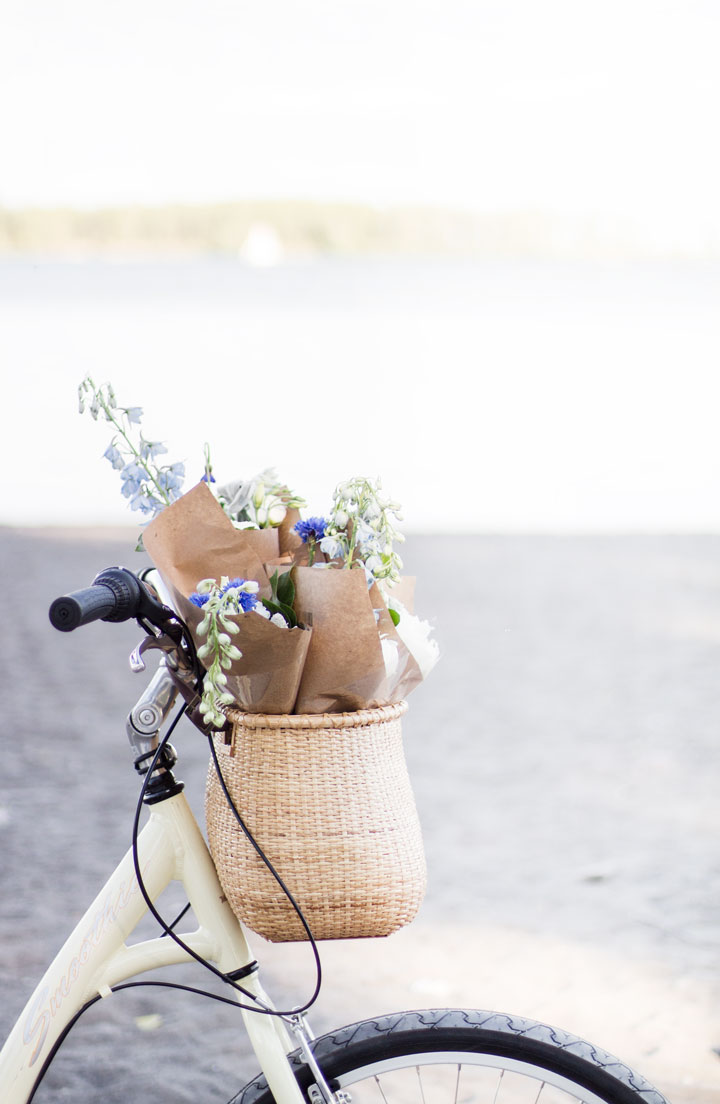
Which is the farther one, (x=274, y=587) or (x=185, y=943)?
(x=185, y=943)

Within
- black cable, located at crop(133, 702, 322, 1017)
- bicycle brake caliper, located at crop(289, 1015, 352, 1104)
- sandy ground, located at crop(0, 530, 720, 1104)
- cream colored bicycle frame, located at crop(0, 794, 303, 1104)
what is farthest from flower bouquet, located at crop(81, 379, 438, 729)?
sandy ground, located at crop(0, 530, 720, 1104)

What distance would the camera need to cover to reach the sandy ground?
288cm

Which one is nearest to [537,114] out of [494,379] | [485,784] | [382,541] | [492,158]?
[492,158]

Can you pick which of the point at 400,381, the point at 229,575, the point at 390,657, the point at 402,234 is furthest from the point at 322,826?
the point at 402,234

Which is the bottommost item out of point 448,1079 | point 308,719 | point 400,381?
point 448,1079

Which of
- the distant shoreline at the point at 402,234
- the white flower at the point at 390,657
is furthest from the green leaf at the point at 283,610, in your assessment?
the distant shoreline at the point at 402,234

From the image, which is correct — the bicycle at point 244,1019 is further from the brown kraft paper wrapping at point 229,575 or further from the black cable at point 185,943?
the brown kraft paper wrapping at point 229,575

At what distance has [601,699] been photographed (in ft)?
19.3

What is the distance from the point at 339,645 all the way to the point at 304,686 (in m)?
0.08

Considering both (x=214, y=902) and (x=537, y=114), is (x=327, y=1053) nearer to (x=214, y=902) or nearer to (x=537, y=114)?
(x=214, y=902)

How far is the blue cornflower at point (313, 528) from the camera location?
1.38 metres

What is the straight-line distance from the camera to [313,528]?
138 centimetres

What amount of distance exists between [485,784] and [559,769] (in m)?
0.39

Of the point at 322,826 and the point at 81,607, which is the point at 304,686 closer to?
the point at 322,826
